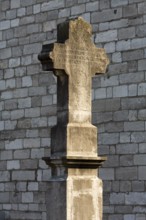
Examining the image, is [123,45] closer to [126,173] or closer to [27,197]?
[126,173]

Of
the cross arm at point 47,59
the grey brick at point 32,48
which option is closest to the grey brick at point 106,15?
the grey brick at point 32,48

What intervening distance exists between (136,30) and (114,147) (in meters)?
1.72

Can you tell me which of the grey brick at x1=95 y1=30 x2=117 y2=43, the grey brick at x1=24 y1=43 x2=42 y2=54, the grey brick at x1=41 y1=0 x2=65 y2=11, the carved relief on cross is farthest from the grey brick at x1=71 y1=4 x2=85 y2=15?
the carved relief on cross

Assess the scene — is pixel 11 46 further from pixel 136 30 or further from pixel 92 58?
pixel 92 58

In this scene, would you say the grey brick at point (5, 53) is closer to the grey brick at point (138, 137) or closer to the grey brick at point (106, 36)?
the grey brick at point (106, 36)

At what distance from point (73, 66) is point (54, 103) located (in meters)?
5.55

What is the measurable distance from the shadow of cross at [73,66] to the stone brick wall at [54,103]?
433 centimetres

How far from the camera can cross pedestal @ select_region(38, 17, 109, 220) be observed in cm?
577

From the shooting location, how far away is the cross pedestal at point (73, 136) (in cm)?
577

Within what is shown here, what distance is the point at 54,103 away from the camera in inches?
455

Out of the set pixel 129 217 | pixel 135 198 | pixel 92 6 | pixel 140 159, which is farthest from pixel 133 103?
pixel 92 6

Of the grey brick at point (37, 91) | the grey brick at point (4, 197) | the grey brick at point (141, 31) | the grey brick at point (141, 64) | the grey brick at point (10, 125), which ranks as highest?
the grey brick at point (141, 31)

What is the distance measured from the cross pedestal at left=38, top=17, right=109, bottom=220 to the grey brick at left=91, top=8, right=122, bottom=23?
4.77m

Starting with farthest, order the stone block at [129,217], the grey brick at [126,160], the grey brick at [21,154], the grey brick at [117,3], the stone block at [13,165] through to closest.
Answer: the stone block at [13,165], the grey brick at [21,154], the grey brick at [117,3], the grey brick at [126,160], the stone block at [129,217]
